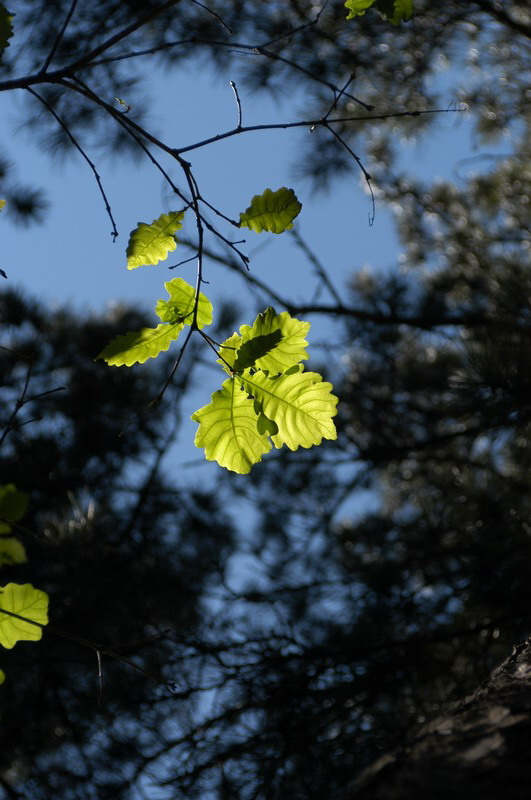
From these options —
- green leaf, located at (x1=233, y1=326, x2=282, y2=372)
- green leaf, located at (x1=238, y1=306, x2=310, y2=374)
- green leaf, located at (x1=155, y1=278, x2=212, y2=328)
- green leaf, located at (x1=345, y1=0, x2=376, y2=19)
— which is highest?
green leaf, located at (x1=345, y1=0, x2=376, y2=19)

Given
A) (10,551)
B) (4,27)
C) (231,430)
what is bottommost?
(10,551)

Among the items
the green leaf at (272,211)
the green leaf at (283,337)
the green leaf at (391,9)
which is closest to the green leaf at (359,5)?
the green leaf at (391,9)

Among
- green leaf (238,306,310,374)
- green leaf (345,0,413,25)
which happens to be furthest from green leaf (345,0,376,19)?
green leaf (238,306,310,374)

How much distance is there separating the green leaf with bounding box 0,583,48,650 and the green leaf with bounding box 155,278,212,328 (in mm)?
303

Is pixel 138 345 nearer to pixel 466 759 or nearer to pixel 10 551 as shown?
pixel 10 551

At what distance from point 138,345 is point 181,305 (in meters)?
0.07

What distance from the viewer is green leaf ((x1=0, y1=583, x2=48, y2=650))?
0.71 metres

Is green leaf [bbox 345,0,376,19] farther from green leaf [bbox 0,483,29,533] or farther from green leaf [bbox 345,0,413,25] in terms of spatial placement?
green leaf [bbox 0,483,29,533]

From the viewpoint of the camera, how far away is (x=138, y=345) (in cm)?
77

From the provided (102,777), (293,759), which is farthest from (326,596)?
(102,777)

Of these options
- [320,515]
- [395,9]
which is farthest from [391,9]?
[320,515]

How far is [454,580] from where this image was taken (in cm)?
202

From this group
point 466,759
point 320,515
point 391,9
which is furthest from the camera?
point 320,515

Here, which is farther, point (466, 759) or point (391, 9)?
point (391, 9)
